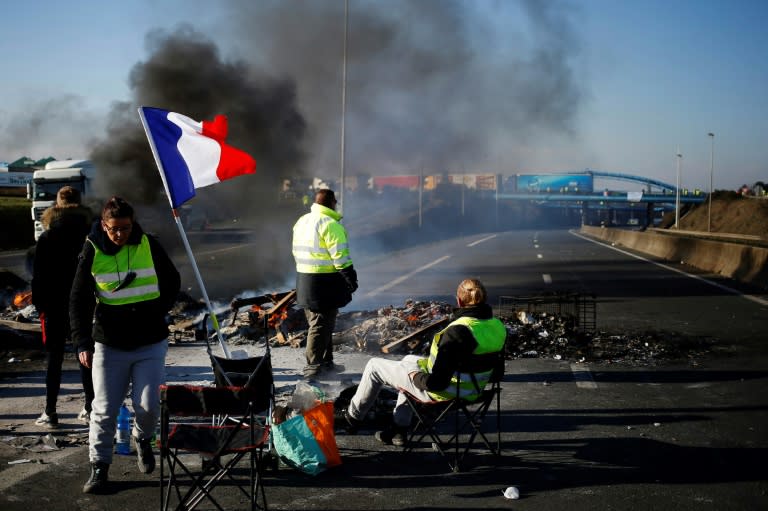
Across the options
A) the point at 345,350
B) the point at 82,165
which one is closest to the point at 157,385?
the point at 345,350

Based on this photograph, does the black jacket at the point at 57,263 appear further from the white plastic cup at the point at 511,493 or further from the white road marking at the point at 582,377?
the white road marking at the point at 582,377

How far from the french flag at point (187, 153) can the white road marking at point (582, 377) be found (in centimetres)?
393

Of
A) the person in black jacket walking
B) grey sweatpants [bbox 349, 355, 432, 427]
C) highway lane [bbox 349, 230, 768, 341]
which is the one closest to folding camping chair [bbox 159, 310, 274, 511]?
the person in black jacket walking

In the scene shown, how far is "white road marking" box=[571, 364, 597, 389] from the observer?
7.73 meters

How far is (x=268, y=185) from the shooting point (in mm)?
29891

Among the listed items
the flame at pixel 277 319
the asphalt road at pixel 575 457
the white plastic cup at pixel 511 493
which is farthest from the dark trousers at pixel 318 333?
the white plastic cup at pixel 511 493

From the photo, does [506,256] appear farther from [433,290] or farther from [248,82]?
[433,290]

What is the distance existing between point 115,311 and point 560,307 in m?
7.25

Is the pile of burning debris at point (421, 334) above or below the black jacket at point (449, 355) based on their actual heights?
below

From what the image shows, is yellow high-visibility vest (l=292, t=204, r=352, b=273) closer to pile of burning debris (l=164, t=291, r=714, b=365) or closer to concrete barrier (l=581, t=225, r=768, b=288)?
pile of burning debris (l=164, t=291, r=714, b=365)

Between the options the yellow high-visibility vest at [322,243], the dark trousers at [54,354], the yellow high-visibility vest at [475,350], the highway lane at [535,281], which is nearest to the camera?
the yellow high-visibility vest at [475,350]


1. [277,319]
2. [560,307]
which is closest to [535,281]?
[560,307]

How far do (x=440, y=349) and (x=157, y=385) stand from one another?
182 cm

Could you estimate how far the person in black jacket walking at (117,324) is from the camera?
476cm
